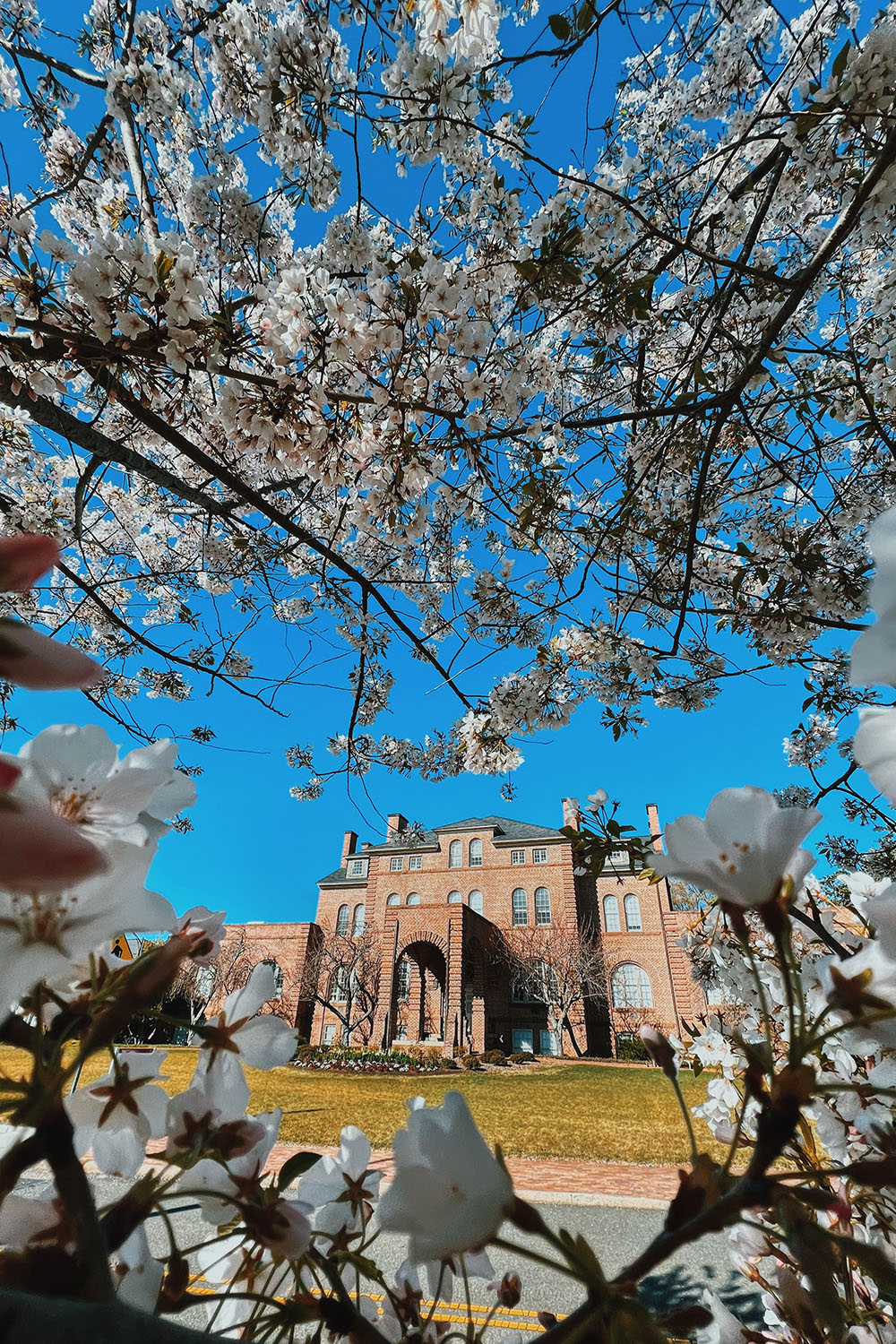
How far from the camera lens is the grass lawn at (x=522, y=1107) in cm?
689

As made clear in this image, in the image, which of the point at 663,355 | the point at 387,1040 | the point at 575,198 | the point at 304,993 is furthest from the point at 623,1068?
the point at 575,198

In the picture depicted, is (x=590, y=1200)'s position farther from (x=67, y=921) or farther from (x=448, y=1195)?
(x=67, y=921)

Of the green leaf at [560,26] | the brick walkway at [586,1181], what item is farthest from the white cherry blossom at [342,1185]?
the brick walkway at [586,1181]

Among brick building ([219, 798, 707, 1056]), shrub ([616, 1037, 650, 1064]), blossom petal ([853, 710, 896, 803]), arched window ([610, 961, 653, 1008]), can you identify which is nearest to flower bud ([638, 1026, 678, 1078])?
blossom petal ([853, 710, 896, 803])

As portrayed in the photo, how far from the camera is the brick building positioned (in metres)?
22.8

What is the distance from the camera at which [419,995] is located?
23.2 m

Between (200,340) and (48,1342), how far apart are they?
2.26 m

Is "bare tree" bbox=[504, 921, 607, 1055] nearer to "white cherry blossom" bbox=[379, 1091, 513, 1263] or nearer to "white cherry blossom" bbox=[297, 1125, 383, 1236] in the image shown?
"white cherry blossom" bbox=[297, 1125, 383, 1236]

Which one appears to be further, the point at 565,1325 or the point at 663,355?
the point at 663,355

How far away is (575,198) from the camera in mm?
2738

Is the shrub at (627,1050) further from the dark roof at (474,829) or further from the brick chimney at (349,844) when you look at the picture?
the brick chimney at (349,844)

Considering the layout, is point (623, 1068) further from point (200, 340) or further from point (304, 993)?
point (200, 340)

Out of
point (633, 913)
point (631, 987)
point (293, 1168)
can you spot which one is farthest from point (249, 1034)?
point (633, 913)

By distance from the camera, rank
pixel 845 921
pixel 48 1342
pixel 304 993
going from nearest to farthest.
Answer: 1. pixel 48 1342
2. pixel 845 921
3. pixel 304 993
